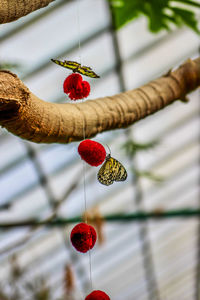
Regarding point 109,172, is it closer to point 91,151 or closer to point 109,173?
point 109,173

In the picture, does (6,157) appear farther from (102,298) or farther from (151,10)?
(102,298)

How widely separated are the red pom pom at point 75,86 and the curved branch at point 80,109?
0.19 ft

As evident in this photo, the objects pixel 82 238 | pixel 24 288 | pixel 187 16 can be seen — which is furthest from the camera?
pixel 24 288

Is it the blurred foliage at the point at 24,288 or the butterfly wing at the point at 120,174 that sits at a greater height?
the butterfly wing at the point at 120,174

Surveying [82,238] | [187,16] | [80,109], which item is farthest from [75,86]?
[187,16]

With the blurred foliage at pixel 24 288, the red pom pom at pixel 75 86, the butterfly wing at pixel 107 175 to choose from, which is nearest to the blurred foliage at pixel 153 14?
the red pom pom at pixel 75 86

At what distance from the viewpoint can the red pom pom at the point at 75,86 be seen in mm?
1162

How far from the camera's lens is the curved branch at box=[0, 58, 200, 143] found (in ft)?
3.38

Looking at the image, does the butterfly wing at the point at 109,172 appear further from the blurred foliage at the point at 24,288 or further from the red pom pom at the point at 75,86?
the blurred foliage at the point at 24,288

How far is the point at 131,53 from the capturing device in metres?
4.80

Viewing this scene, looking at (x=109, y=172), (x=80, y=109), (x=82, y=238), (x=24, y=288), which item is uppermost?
(x=80, y=109)

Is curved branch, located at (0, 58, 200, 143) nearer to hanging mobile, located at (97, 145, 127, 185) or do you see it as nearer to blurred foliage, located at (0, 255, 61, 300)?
hanging mobile, located at (97, 145, 127, 185)

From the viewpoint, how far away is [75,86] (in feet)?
3.83

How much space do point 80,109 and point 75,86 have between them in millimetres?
104
